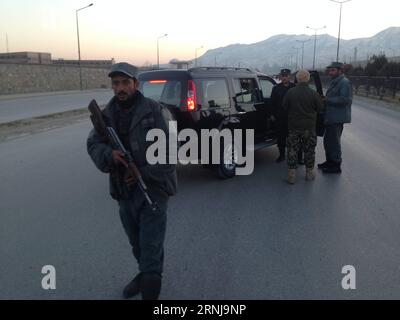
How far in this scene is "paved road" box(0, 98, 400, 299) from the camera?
11.5 feet

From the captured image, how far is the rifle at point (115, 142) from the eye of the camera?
297 centimetres

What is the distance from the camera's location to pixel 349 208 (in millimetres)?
5527

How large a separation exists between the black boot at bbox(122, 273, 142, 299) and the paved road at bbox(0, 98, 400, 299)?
0.08 metres

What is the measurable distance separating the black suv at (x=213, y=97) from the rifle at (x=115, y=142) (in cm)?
338

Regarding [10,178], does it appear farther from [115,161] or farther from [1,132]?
[1,132]

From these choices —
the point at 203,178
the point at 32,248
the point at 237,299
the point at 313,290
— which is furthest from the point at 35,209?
the point at 313,290

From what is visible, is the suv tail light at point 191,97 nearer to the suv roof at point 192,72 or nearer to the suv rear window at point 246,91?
the suv roof at point 192,72

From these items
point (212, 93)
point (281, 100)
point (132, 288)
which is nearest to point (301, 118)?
point (281, 100)

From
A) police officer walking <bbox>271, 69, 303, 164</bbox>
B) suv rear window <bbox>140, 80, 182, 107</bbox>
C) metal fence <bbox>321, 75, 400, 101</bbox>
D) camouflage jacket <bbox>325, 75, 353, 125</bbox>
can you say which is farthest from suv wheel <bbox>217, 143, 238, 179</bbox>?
metal fence <bbox>321, 75, 400, 101</bbox>

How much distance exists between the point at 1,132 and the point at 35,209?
8.30m

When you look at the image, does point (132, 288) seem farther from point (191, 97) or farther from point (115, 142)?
point (191, 97)

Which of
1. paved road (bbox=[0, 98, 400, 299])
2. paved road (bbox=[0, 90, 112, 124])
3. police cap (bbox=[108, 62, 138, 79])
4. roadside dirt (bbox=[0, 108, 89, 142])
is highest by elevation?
police cap (bbox=[108, 62, 138, 79])

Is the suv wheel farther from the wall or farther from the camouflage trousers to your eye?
the wall

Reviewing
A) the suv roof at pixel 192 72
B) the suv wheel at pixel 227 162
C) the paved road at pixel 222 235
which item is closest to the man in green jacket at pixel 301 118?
the paved road at pixel 222 235
